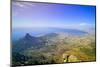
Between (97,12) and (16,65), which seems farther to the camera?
(97,12)

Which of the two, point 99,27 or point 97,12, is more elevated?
point 97,12

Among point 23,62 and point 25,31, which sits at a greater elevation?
point 25,31

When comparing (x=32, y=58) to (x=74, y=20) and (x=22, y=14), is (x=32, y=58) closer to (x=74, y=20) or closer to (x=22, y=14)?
(x=22, y=14)

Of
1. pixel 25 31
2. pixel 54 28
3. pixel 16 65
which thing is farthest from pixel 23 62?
pixel 54 28

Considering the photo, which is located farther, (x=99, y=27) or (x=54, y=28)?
(x=99, y=27)

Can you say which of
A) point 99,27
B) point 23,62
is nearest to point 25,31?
point 23,62

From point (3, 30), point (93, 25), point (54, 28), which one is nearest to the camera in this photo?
point (3, 30)

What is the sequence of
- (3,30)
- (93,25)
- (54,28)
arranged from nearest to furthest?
1. (3,30)
2. (54,28)
3. (93,25)

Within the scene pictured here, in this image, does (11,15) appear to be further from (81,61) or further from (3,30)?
(81,61)

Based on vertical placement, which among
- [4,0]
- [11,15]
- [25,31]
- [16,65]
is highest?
[4,0]
